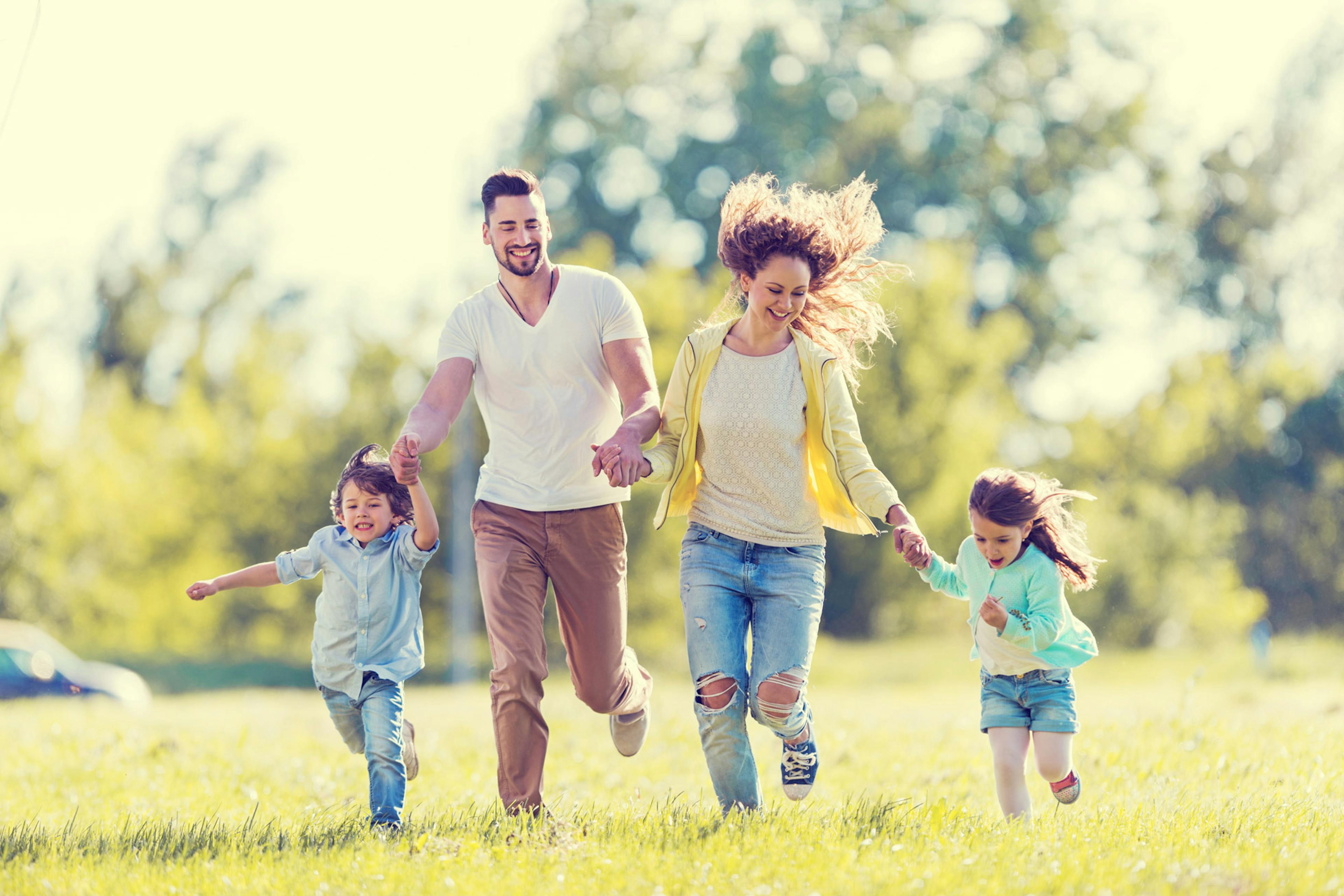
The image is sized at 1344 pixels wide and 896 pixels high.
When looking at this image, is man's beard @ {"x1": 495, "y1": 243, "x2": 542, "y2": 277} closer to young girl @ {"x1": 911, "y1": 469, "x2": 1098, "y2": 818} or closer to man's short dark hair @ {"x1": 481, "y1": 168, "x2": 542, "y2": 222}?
man's short dark hair @ {"x1": 481, "y1": 168, "x2": 542, "y2": 222}

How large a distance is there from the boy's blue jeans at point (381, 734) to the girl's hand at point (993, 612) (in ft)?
7.56

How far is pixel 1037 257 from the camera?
1554 inches

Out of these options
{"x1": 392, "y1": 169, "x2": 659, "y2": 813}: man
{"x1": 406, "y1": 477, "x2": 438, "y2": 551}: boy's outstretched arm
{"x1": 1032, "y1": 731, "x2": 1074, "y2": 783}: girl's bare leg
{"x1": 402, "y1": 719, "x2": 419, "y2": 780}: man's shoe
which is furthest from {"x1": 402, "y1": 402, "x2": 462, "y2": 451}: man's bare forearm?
{"x1": 1032, "y1": 731, "x2": 1074, "y2": 783}: girl's bare leg

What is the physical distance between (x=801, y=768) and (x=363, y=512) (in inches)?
80.0

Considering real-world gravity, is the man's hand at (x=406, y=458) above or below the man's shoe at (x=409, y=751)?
above

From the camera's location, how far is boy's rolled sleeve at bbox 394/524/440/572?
5.82 m

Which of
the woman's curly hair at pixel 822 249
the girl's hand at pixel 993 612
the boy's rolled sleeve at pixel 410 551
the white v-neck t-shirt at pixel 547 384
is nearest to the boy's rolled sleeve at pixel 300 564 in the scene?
the boy's rolled sleeve at pixel 410 551

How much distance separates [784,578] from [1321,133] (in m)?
36.6

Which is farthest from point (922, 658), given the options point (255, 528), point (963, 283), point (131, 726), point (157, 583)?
point (131, 726)

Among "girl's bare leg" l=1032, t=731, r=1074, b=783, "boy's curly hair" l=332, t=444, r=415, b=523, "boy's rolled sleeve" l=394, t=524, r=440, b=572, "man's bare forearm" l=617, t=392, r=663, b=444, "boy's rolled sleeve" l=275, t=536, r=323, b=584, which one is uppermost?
"man's bare forearm" l=617, t=392, r=663, b=444

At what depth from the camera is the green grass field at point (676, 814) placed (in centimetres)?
463

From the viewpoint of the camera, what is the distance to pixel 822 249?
5.75m

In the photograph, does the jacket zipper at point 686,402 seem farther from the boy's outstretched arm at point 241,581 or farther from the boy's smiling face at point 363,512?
the boy's smiling face at point 363,512

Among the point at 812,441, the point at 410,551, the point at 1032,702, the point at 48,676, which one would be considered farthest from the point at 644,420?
the point at 48,676
